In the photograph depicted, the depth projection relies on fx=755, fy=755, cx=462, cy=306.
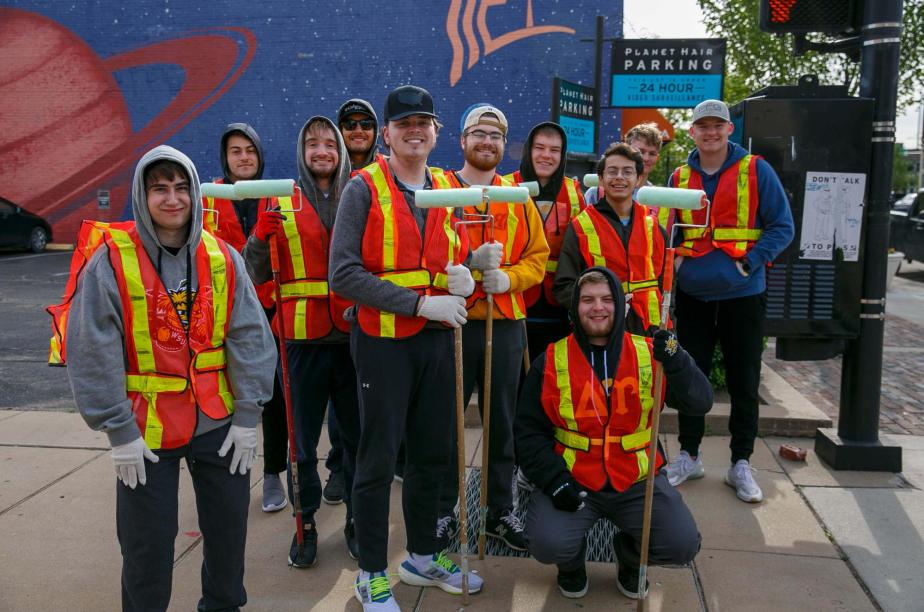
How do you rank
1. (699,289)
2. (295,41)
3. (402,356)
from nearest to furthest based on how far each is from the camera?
(402,356)
(699,289)
(295,41)

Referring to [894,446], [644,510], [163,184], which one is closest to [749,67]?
[894,446]

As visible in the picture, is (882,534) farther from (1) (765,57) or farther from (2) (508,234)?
(1) (765,57)

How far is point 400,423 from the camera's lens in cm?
317

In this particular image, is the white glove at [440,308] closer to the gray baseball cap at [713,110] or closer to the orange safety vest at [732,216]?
the orange safety vest at [732,216]

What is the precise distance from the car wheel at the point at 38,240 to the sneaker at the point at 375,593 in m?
17.1

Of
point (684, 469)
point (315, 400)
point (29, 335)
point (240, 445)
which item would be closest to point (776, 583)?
point (684, 469)

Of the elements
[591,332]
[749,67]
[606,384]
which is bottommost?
[606,384]

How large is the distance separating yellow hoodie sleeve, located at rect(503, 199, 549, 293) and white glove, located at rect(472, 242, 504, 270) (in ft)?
0.83

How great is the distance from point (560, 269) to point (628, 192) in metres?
0.53

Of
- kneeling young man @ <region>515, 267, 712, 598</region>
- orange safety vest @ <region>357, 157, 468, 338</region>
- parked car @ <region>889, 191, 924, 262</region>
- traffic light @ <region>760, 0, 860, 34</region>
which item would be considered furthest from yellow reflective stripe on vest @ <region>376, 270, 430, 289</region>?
parked car @ <region>889, 191, 924, 262</region>

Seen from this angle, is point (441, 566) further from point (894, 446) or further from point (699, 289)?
point (894, 446)

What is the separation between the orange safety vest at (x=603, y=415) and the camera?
3.30 m

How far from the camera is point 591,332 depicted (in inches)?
132

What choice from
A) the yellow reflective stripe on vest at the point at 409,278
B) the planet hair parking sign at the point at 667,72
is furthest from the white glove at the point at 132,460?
the planet hair parking sign at the point at 667,72
